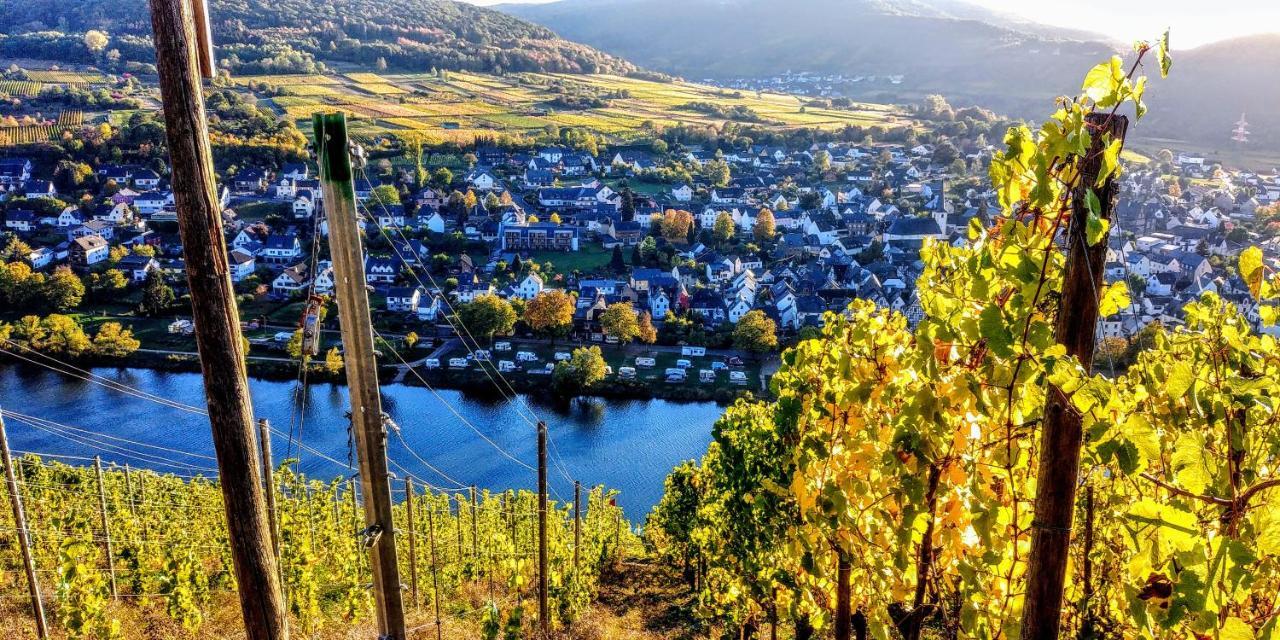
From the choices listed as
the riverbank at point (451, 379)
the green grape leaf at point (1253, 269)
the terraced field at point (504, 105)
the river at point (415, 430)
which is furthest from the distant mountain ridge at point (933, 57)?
the green grape leaf at point (1253, 269)

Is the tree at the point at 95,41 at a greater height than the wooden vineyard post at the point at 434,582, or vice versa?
the tree at the point at 95,41

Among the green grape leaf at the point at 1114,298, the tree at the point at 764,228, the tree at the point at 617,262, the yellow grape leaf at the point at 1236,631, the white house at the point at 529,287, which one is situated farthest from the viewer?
the tree at the point at 764,228

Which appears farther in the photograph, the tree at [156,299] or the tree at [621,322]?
the tree at [156,299]

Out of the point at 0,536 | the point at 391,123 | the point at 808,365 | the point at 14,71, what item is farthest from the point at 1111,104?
the point at 14,71

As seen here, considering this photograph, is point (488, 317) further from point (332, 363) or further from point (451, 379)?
point (332, 363)

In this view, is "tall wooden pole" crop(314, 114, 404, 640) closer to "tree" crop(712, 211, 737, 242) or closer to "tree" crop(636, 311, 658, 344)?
"tree" crop(636, 311, 658, 344)

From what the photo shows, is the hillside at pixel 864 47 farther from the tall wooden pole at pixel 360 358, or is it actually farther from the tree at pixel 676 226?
the tall wooden pole at pixel 360 358

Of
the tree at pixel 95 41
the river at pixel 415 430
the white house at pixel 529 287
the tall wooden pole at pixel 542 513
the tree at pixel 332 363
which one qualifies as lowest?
the river at pixel 415 430

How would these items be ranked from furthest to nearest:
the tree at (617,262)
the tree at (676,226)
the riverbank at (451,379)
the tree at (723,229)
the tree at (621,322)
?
the tree at (676,226), the tree at (723,229), the tree at (617,262), the tree at (621,322), the riverbank at (451,379)
